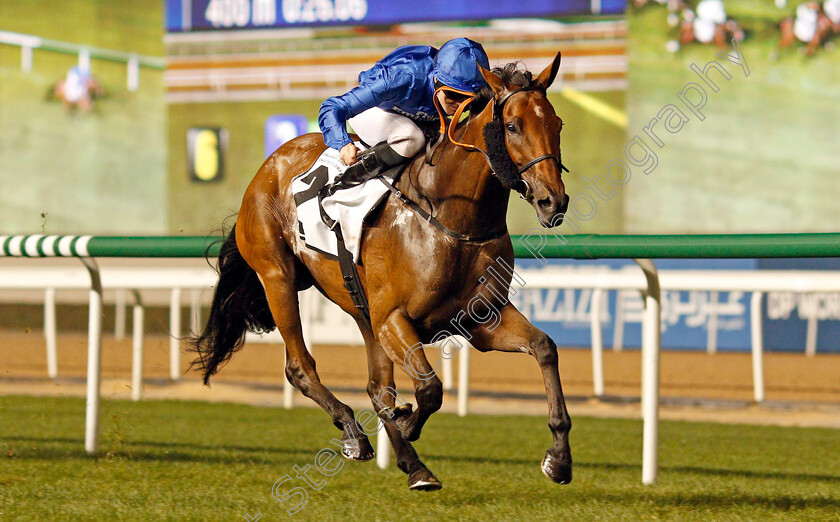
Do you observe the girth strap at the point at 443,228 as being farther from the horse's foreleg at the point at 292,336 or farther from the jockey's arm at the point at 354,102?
the horse's foreleg at the point at 292,336

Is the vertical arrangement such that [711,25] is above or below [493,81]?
above

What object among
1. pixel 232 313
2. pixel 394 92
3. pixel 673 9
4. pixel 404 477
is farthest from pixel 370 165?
pixel 673 9

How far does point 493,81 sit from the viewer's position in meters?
2.80

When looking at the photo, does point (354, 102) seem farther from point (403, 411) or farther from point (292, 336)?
point (403, 411)

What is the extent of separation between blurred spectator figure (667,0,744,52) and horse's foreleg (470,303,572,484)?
394 inches

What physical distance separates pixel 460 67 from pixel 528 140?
0.44 metres

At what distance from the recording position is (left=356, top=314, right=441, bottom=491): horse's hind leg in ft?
10.3

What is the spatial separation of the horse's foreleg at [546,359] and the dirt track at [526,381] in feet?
8.61

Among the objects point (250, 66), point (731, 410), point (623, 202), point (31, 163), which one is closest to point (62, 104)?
point (31, 163)

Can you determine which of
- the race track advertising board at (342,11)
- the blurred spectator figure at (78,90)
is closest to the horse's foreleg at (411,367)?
the race track advertising board at (342,11)

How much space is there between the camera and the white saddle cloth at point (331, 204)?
10.6ft

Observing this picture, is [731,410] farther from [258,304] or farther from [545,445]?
[258,304]

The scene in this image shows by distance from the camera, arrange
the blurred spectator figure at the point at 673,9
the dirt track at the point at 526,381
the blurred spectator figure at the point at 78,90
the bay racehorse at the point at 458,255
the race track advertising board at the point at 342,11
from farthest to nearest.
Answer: the blurred spectator figure at the point at 78,90 → the race track advertising board at the point at 342,11 → the blurred spectator figure at the point at 673,9 → the dirt track at the point at 526,381 → the bay racehorse at the point at 458,255

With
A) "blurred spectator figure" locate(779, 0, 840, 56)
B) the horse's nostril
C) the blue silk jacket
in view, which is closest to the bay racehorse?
the horse's nostril
